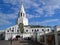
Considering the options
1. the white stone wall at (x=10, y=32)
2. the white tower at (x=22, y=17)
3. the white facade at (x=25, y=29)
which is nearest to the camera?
the white facade at (x=25, y=29)

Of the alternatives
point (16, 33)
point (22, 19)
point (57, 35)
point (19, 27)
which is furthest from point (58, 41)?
point (22, 19)

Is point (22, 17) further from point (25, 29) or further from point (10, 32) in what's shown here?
point (10, 32)

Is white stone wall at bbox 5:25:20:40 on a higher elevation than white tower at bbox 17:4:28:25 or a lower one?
lower

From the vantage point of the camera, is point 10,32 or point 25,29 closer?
point 10,32

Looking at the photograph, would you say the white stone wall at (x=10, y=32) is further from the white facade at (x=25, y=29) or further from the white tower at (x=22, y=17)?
the white tower at (x=22, y=17)

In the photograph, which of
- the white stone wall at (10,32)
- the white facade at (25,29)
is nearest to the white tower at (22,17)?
the white facade at (25,29)

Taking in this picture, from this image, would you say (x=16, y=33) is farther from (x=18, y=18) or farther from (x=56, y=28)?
(x=56, y=28)

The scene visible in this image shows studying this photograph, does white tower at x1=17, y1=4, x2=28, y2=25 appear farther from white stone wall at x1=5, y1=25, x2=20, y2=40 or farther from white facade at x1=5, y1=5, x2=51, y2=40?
white stone wall at x1=5, y1=25, x2=20, y2=40

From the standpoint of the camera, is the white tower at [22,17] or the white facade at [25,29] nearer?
Answer: the white facade at [25,29]

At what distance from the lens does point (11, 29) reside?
5728 cm

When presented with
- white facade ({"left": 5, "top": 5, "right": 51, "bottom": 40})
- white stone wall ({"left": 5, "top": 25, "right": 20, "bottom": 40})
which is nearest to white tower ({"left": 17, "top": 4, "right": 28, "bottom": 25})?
white facade ({"left": 5, "top": 5, "right": 51, "bottom": 40})

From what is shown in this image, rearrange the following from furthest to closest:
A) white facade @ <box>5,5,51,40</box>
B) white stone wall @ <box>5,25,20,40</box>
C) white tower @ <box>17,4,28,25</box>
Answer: white tower @ <box>17,4,28,25</box> < white stone wall @ <box>5,25,20,40</box> < white facade @ <box>5,5,51,40</box>

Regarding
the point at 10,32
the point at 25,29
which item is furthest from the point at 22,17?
the point at 10,32

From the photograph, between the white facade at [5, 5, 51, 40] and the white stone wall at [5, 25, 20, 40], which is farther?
the white stone wall at [5, 25, 20, 40]
